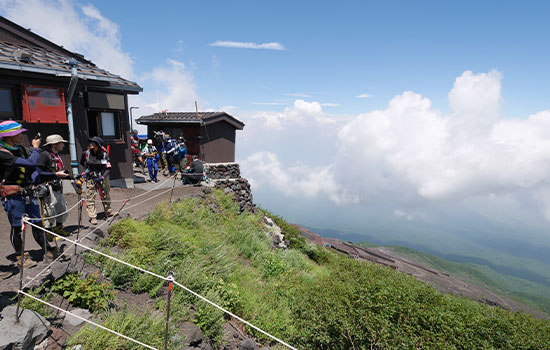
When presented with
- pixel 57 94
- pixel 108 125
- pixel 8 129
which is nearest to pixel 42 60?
pixel 57 94

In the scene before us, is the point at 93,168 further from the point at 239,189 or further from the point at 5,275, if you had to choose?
the point at 239,189

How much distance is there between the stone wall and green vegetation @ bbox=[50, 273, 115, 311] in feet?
33.6

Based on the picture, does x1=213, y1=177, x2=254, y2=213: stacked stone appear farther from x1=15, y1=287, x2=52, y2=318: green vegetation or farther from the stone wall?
x1=15, y1=287, x2=52, y2=318: green vegetation

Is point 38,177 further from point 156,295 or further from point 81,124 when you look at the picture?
point 81,124

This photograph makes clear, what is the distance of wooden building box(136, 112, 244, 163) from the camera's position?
61.1 feet

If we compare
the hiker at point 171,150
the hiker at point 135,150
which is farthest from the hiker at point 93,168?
the hiker at point 135,150

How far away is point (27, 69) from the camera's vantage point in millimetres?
9156


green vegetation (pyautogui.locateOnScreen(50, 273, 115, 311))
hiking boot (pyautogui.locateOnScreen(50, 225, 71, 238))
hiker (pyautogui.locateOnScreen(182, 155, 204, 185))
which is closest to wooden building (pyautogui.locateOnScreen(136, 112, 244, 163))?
hiker (pyautogui.locateOnScreen(182, 155, 204, 185))

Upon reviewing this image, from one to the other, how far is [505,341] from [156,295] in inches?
310

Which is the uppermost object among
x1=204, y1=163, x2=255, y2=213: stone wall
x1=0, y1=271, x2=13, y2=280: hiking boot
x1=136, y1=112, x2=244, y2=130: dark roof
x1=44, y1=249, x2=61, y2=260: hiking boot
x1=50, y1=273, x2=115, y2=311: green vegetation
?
x1=136, y1=112, x2=244, y2=130: dark roof

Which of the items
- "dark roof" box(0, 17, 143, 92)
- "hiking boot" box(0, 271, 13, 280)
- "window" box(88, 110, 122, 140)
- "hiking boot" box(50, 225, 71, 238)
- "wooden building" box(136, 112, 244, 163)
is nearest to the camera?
"hiking boot" box(0, 271, 13, 280)

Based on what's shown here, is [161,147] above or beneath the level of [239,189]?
above

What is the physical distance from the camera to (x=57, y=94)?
404 inches

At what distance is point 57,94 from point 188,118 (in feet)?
28.1
